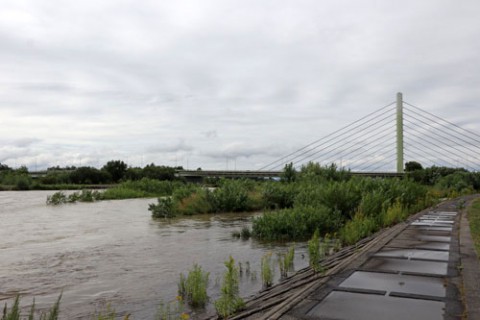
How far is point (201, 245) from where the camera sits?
15.0m

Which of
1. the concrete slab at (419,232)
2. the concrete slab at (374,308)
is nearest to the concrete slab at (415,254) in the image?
the concrete slab at (419,232)

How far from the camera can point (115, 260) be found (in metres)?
12.6

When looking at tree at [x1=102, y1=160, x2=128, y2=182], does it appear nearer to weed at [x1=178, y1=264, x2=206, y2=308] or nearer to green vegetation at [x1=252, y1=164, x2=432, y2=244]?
green vegetation at [x1=252, y1=164, x2=432, y2=244]

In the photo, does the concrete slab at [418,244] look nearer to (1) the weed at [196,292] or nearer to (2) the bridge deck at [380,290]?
(2) the bridge deck at [380,290]

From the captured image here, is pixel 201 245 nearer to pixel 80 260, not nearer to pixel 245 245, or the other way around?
pixel 245 245

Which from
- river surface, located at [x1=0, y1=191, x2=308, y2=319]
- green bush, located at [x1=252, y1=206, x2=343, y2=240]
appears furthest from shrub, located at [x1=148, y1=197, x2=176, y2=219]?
green bush, located at [x1=252, y1=206, x2=343, y2=240]

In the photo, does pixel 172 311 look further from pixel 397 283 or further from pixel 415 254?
pixel 415 254

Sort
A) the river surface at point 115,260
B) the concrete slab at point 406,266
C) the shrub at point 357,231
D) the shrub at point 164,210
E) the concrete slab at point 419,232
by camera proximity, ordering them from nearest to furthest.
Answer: the concrete slab at point 406,266
the river surface at point 115,260
the concrete slab at point 419,232
the shrub at point 357,231
the shrub at point 164,210

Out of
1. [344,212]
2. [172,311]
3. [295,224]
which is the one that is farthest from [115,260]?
[344,212]

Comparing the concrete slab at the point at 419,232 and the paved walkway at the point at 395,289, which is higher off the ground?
the concrete slab at the point at 419,232

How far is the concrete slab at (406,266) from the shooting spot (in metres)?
7.27

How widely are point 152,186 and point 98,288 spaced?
151 feet

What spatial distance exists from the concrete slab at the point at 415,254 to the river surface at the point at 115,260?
2532 millimetres

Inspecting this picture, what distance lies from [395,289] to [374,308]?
0.95m
